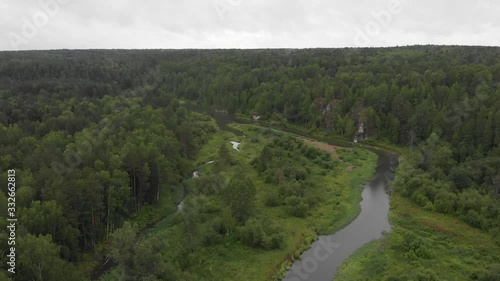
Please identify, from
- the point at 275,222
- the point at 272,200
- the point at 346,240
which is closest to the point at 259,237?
the point at 275,222

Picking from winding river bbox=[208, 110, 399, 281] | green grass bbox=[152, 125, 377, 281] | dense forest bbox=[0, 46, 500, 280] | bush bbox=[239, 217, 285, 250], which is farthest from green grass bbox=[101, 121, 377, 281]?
dense forest bbox=[0, 46, 500, 280]

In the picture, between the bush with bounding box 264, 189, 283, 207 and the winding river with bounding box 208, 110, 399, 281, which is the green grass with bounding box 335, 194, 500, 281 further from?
the bush with bounding box 264, 189, 283, 207

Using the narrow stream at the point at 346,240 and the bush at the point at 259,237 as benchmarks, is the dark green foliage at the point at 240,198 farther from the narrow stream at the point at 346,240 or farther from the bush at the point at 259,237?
the narrow stream at the point at 346,240

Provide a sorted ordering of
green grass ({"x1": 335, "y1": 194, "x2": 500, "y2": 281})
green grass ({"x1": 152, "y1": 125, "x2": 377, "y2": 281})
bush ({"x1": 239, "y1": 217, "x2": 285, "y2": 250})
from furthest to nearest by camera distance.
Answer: bush ({"x1": 239, "y1": 217, "x2": 285, "y2": 250}), green grass ({"x1": 152, "y1": 125, "x2": 377, "y2": 281}), green grass ({"x1": 335, "y1": 194, "x2": 500, "y2": 281})

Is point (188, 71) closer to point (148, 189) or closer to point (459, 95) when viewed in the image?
point (459, 95)

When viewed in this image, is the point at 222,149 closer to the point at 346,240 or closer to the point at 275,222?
the point at 275,222

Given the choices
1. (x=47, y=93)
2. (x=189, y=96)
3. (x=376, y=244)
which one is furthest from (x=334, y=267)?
(x=189, y=96)
